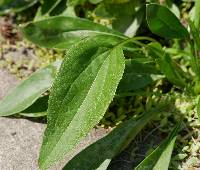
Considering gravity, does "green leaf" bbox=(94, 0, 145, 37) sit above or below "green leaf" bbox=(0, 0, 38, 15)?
above

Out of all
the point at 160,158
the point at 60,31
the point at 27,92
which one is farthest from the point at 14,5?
the point at 160,158

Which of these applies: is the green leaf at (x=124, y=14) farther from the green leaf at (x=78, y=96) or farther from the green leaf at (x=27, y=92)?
the green leaf at (x=78, y=96)

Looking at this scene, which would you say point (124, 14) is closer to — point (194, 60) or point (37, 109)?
point (194, 60)

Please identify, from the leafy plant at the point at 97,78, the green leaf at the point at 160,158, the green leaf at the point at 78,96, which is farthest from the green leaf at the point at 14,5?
the green leaf at the point at 160,158

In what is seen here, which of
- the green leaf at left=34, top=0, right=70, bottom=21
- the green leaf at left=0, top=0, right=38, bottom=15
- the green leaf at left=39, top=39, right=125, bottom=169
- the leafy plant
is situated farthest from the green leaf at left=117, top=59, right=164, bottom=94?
the green leaf at left=0, top=0, right=38, bottom=15

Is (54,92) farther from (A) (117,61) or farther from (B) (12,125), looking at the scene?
(B) (12,125)

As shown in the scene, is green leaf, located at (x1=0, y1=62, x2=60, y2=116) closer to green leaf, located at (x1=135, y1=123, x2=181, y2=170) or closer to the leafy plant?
the leafy plant
